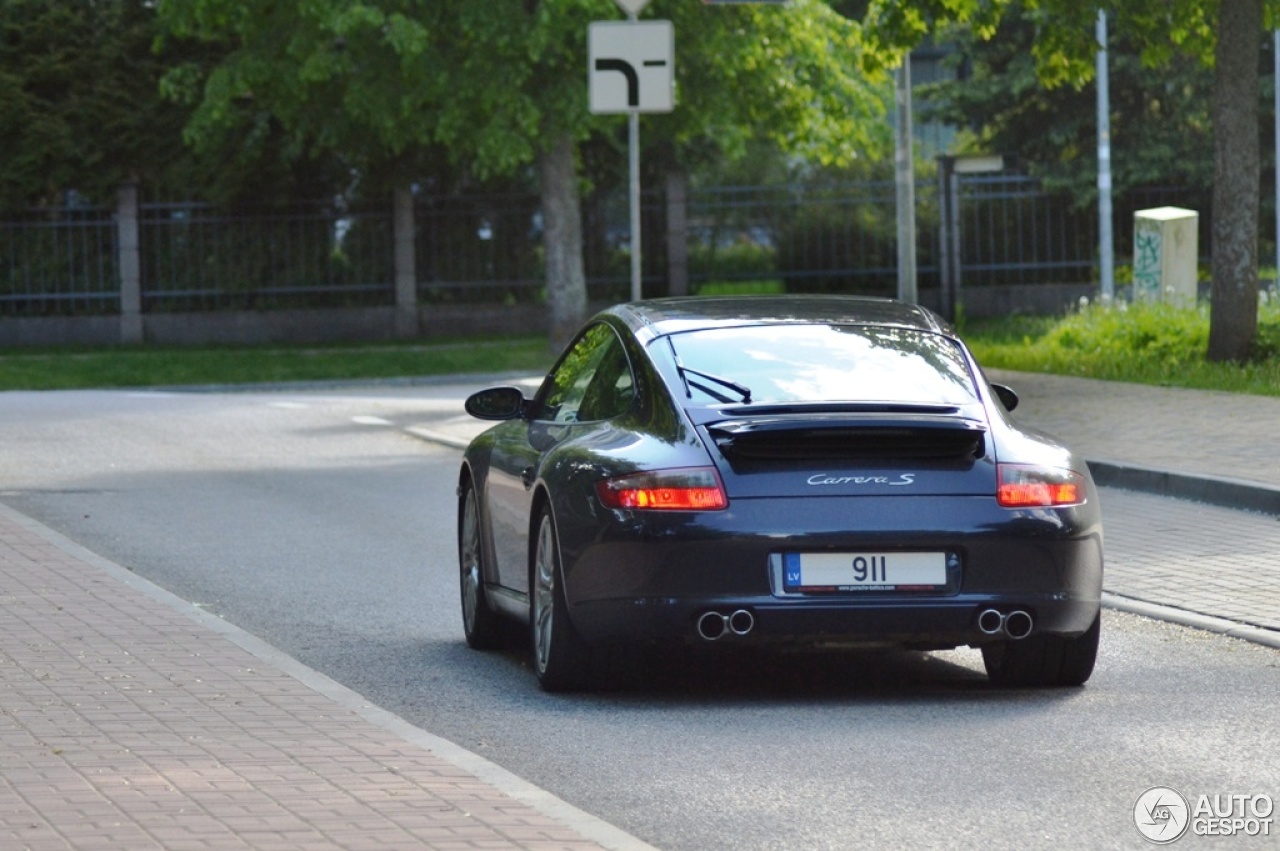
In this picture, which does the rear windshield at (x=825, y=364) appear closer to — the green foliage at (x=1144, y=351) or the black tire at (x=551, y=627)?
the black tire at (x=551, y=627)

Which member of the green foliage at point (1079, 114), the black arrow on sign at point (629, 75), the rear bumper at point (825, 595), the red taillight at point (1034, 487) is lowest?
the rear bumper at point (825, 595)

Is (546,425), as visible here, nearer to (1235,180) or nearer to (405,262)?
(1235,180)

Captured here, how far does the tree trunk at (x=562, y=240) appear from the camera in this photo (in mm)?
35094

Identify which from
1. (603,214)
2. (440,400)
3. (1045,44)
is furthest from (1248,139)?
(603,214)

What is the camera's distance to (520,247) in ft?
134

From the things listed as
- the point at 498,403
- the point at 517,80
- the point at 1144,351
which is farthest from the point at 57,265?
the point at 498,403

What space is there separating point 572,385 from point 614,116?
83.6ft

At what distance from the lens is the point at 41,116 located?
39.3 metres

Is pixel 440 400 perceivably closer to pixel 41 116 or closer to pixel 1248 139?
pixel 1248 139

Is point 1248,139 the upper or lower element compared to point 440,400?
upper

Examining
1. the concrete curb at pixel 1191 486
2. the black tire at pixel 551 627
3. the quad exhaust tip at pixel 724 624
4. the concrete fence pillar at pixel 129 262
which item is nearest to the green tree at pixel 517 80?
the concrete fence pillar at pixel 129 262

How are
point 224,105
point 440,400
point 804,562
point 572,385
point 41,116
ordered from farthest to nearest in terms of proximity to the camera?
point 41,116
point 224,105
point 440,400
point 572,385
point 804,562

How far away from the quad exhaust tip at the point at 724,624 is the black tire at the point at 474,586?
1.87m

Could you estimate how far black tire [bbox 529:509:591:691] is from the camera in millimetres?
8312
